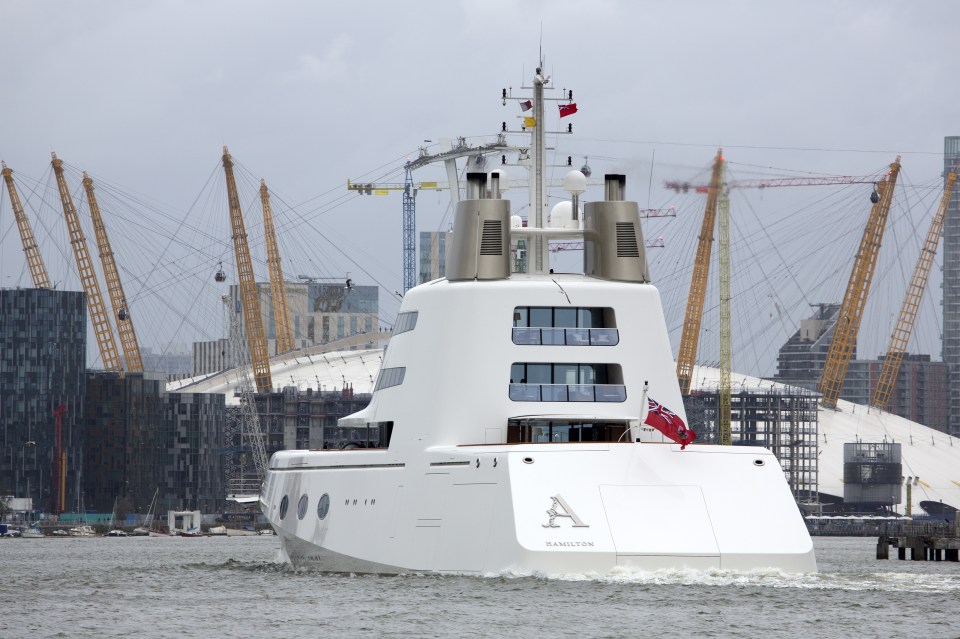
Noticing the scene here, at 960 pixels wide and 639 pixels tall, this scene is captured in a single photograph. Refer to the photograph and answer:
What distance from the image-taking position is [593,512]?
142ft

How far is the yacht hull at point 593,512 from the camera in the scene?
42625 mm

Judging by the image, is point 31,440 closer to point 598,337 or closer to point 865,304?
point 865,304

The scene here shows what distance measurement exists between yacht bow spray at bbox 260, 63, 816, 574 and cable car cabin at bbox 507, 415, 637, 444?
0.06m

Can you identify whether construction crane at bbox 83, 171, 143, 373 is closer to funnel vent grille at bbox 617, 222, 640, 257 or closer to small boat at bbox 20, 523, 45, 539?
small boat at bbox 20, 523, 45, 539


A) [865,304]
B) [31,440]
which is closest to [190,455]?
[31,440]

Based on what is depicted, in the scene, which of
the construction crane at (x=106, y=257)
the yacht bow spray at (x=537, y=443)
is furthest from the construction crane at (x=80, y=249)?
the yacht bow spray at (x=537, y=443)

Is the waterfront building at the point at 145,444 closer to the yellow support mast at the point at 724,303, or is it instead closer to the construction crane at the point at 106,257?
the construction crane at the point at 106,257

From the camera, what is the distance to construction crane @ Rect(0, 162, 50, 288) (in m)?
186

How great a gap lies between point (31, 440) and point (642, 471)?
517ft

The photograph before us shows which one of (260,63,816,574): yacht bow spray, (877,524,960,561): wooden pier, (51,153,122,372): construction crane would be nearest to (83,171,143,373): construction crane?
(51,153,122,372): construction crane

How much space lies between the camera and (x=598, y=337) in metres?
48.9

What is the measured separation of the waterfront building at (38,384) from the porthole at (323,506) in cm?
14501

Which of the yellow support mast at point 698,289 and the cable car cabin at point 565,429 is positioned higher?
the yellow support mast at point 698,289

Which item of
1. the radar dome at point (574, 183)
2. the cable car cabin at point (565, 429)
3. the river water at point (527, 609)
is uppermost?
the radar dome at point (574, 183)
